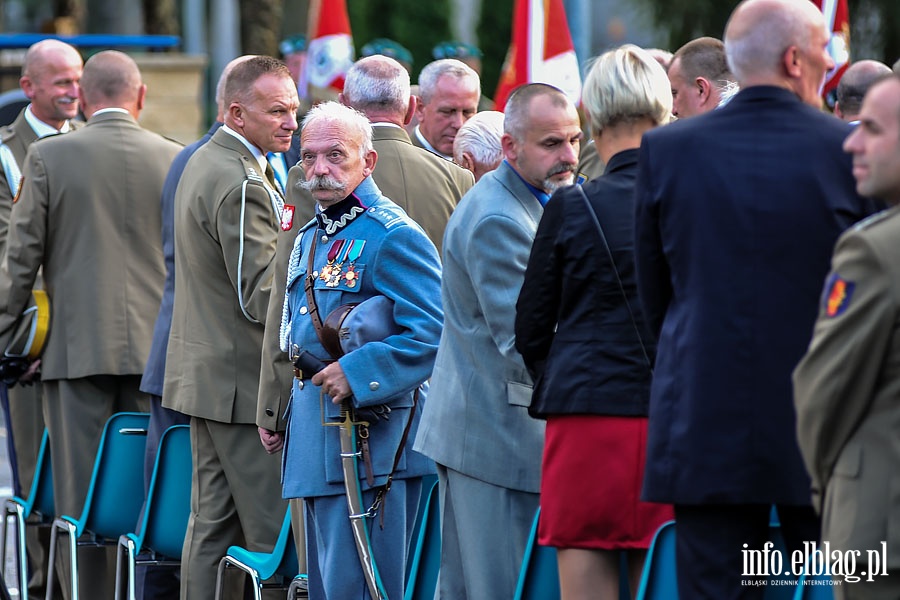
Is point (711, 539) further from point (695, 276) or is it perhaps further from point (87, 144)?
point (87, 144)

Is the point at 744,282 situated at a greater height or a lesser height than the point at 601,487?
greater

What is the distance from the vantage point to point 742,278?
3576mm

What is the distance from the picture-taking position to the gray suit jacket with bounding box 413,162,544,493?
4.44 m

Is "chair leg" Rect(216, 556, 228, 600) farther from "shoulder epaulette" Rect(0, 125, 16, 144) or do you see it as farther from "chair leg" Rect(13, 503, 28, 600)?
"shoulder epaulette" Rect(0, 125, 16, 144)

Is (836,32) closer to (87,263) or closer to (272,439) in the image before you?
(87,263)

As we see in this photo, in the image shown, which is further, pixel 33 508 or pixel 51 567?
pixel 33 508

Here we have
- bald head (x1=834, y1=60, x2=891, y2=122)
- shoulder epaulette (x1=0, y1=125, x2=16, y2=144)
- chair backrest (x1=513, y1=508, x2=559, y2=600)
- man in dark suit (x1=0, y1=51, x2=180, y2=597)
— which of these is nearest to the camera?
chair backrest (x1=513, y1=508, x2=559, y2=600)

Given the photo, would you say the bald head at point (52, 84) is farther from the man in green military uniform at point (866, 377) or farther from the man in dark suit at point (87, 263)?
the man in green military uniform at point (866, 377)

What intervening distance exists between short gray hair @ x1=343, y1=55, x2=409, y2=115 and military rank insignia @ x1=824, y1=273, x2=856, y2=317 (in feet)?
10.8

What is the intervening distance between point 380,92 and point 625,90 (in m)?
2.18

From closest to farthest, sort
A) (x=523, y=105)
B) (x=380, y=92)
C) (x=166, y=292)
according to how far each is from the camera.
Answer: (x=523, y=105)
(x=380, y=92)
(x=166, y=292)

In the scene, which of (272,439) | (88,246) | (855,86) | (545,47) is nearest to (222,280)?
(272,439)

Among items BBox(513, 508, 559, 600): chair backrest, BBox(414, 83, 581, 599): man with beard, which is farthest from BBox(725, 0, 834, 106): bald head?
BBox(513, 508, 559, 600): chair backrest

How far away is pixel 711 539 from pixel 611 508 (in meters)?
0.47
